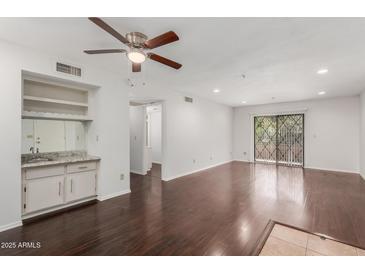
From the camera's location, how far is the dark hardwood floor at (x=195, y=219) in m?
1.99

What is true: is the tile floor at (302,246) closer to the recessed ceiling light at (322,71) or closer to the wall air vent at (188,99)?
the recessed ceiling light at (322,71)

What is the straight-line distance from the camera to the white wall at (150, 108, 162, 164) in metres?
7.83

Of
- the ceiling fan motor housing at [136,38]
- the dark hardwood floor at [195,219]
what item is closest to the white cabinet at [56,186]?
the dark hardwood floor at [195,219]

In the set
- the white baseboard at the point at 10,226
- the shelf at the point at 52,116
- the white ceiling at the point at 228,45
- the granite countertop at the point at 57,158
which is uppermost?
the white ceiling at the point at 228,45

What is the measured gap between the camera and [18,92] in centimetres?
246

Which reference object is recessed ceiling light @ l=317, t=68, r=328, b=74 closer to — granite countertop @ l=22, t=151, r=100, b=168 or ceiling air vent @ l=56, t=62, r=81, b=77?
ceiling air vent @ l=56, t=62, r=81, b=77

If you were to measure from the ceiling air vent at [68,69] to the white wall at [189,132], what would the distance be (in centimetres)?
120

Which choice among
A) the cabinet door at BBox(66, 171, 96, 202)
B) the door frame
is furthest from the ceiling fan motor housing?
the door frame

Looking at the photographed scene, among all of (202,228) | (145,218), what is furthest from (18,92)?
(202,228)

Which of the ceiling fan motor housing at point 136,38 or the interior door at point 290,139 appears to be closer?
the ceiling fan motor housing at point 136,38

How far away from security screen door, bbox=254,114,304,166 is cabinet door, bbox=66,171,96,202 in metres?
6.84
